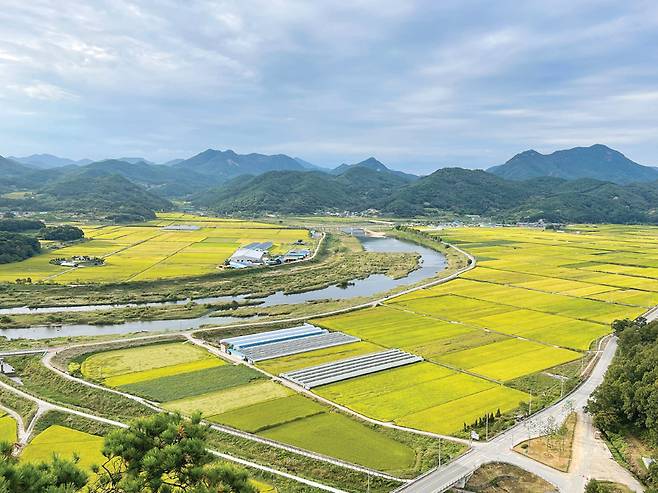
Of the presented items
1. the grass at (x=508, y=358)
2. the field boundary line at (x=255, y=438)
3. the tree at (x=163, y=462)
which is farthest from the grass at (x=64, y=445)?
the grass at (x=508, y=358)

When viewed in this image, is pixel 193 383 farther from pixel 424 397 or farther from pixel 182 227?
pixel 182 227

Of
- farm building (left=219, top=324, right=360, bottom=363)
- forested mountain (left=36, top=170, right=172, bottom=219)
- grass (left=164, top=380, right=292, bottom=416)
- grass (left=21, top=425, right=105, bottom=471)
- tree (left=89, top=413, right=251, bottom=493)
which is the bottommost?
grass (left=21, top=425, right=105, bottom=471)

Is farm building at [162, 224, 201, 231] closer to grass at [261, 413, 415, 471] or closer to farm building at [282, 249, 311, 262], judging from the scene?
farm building at [282, 249, 311, 262]

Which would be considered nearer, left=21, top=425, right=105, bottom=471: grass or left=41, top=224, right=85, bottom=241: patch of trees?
left=21, top=425, right=105, bottom=471: grass

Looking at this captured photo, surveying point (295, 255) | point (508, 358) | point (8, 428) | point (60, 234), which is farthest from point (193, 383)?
point (60, 234)

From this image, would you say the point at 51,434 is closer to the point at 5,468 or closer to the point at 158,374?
the point at 158,374

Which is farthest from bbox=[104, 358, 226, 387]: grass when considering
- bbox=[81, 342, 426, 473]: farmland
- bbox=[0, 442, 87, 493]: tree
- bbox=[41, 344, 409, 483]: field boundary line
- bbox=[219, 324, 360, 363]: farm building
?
bbox=[0, 442, 87, 493]: tree
